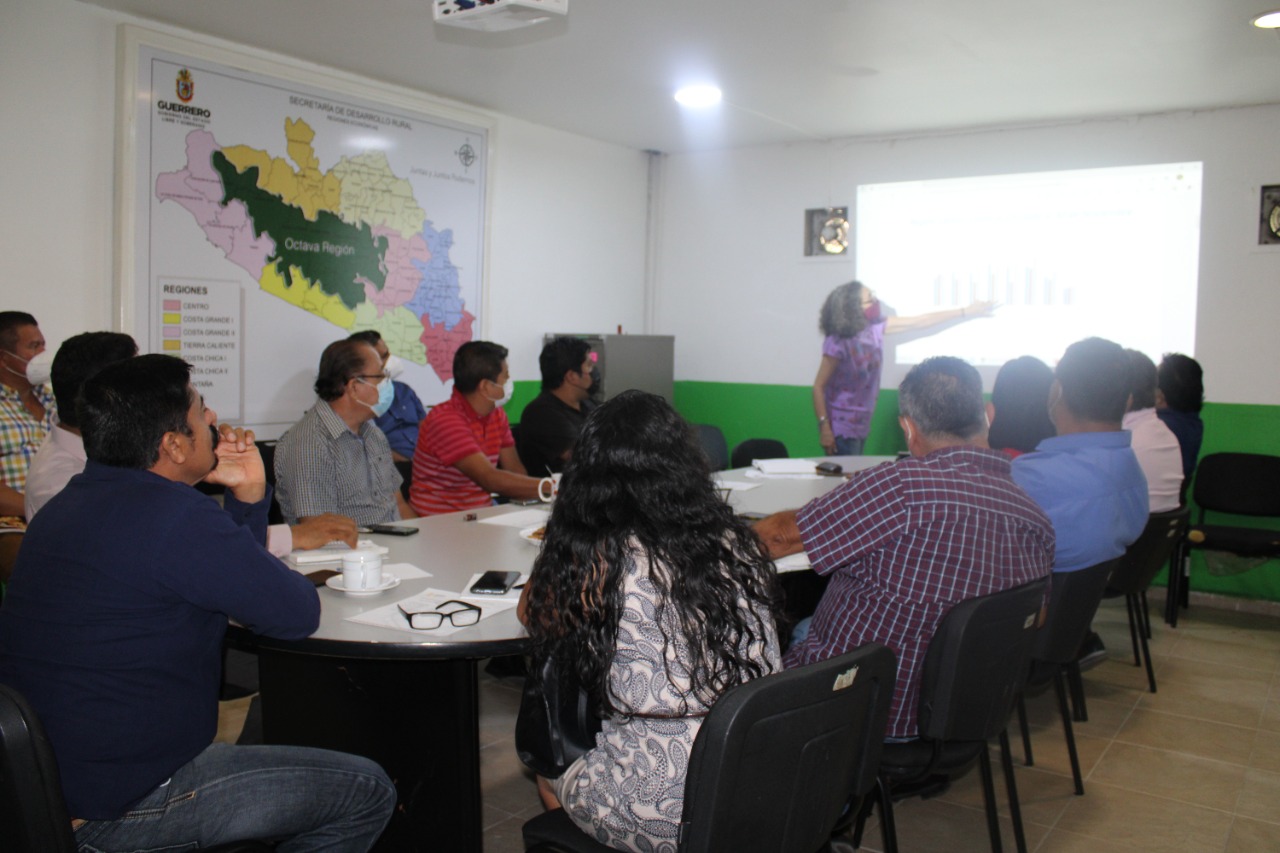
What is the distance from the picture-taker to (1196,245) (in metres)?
5.75

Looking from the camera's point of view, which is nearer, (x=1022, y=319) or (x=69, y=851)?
(x=69, y=851)

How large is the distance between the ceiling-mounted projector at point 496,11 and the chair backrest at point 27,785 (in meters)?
2.41

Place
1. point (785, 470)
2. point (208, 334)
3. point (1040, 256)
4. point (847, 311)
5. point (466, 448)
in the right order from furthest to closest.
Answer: point (1040, 256) → point (847, 311) → point (208, 334) → point (785, 470) → point (466, 448)

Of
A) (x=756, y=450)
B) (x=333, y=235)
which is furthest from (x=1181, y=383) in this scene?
(x=333, y=235)

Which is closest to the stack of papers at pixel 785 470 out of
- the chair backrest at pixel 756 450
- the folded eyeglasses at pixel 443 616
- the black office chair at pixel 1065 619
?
the chair backrest at pixel 756 450

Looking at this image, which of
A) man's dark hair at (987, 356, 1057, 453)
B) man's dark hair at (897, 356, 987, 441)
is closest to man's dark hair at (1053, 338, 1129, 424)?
man's dark hair at (897, 356, 987, 441)

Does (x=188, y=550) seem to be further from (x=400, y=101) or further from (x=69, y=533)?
(x=400, y=101)

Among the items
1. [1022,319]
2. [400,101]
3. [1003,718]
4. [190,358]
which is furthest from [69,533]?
[1022,319]

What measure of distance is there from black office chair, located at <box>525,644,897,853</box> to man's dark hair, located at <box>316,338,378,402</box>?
198 centimetres

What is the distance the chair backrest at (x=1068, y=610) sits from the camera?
2729mm

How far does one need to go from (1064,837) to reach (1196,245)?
13.8 feet

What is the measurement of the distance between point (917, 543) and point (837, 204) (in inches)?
201

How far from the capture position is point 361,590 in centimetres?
220

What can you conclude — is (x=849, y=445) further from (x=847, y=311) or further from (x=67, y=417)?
(x=67, y=417)
